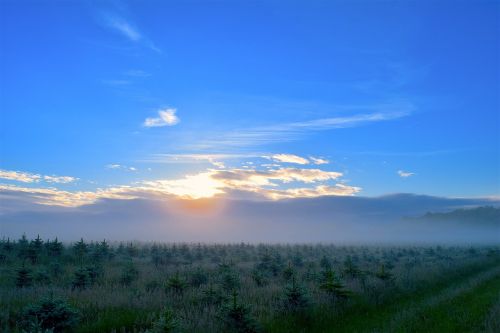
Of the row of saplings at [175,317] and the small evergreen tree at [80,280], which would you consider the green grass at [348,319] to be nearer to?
the row of saplings at [175,317]

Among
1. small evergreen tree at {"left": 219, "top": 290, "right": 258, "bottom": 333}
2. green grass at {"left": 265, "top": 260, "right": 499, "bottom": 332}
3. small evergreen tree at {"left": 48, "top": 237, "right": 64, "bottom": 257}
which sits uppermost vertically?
small evergreen tree at {"left": 48, "top": 237, "right": 64, "bottom": 257}

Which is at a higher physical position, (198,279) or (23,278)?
(23,278)

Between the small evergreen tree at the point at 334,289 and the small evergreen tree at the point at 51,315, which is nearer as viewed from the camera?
the small evergreen tree at the point at 51,315

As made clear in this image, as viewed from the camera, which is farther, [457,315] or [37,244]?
[37,244]

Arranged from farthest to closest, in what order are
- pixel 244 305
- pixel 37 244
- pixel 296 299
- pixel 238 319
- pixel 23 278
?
1. pixel 37 244
2. pixel 23 278
3. pixel 296 299
4. pixel 244 305
5. pixel 238 319

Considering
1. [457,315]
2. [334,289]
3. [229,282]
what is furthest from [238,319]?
[457,315]

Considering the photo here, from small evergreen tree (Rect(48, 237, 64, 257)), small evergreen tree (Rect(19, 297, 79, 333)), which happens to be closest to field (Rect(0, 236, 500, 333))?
small evergreen tree (Rect(19, 297, 79, 333))

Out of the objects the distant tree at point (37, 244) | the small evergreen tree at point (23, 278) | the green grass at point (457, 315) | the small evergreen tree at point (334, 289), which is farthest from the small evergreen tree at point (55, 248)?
the green grass at point (457, 315)

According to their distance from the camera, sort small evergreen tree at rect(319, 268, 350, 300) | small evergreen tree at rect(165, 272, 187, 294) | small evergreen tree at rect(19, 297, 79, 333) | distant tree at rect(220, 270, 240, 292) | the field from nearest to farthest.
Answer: small evergreen tree at rect(19, 297, 79, 333) < the field < small evergreen tree at rect(319, 268, 350, 300) < small evergreen tree at rect(165, 272, 187, 294) < distant tree at rect(220, 270, 240, 292)

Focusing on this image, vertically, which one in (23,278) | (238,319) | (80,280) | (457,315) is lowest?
(457,315)

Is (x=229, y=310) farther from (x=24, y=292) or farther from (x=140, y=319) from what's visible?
(x=24, y=292)

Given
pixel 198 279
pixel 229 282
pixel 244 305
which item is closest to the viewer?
pixel 244 305

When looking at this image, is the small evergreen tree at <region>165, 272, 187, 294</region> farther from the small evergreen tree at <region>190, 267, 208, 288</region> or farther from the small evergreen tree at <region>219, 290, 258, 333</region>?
the small evergreen tree at <region>219, 290, 258, 333</region>

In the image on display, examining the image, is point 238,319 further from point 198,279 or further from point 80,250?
point 80,250
